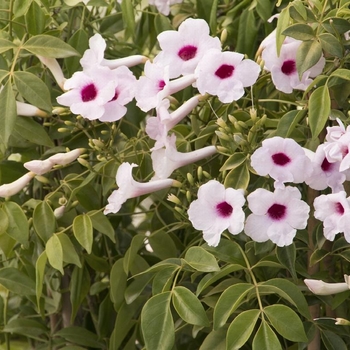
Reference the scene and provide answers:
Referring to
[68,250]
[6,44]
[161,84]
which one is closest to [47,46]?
[6,44]

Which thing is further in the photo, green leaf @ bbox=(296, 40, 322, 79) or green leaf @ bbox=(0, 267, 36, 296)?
green leaf @ bbox=(0, 267, 36, 296)

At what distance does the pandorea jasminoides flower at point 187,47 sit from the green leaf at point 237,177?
0.44 feet

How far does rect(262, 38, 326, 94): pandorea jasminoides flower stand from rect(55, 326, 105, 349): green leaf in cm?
51

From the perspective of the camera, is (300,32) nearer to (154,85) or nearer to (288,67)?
(288,67)

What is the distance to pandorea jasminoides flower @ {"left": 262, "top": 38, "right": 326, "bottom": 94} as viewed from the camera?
103cm

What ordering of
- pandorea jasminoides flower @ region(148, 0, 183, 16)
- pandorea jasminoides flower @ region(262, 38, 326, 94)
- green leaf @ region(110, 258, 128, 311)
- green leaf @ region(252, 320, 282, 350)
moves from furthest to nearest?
1. pandorea jasminoides flower @ region(148, 0, 183, 16)
2. green leaf @ region(110, 258, 128, 311)
3. pandorea jasminoides flower @ region(262, 38, 326, 94)
4. green leaf @ region(252, 320, 282, 350)

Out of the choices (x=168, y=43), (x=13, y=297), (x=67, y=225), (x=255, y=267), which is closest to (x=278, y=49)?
(x=168, y=43)

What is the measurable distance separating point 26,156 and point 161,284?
1.11ft

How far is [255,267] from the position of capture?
1049mm

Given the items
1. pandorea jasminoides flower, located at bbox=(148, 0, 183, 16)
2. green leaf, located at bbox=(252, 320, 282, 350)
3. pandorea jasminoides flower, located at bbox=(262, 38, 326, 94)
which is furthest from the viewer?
pandorea jasminoides flower, located at bbox=(148, 0, 183, 16)

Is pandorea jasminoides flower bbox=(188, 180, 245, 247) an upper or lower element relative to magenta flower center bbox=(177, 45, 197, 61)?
lower

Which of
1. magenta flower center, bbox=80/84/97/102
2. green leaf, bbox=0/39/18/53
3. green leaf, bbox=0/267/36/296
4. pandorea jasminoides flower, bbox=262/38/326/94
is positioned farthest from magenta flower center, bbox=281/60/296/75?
green leaf, bbox=0/267/36/296

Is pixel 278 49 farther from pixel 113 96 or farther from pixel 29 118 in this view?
pixel 29 118

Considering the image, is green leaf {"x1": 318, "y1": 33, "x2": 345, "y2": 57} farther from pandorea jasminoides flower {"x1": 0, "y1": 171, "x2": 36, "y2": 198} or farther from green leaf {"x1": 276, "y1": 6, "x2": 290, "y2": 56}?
pandorea jasminoides flower {"x1": 0, "y1": 171, "x2": 36, "y2": 198}
